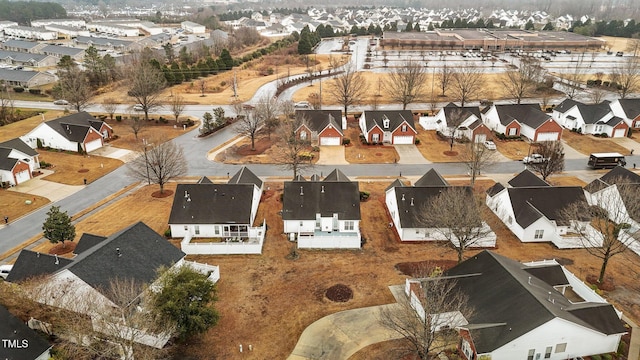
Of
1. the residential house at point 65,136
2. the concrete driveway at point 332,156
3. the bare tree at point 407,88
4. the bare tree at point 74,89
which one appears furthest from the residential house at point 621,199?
the bare tree at point 74,89

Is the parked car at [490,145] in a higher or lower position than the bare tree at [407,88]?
lower

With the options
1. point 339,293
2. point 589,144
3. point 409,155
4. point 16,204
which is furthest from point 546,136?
point 16,204

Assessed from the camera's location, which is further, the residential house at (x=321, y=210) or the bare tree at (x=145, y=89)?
the bare tree at (x=145, y=89)

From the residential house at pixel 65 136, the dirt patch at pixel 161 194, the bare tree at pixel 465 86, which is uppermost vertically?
the bare tree at pixel 465 86

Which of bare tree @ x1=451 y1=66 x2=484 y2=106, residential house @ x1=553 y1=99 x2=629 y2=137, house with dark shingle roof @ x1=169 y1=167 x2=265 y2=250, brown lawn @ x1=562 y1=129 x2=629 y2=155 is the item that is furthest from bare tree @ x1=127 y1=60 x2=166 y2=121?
residential house @ x1=553 y1=99 x2=629 y2=137

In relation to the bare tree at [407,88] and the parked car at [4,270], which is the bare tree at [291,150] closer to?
the bare tree at [407,88]

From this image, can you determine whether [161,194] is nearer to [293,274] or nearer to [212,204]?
[212,204]

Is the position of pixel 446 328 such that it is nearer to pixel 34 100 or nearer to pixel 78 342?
pixel 78 342

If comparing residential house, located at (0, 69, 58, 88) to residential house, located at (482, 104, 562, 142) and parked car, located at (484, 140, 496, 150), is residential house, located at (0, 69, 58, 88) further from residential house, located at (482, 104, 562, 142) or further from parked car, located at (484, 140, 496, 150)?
parked car, located at (484, 140, 496, 150)
